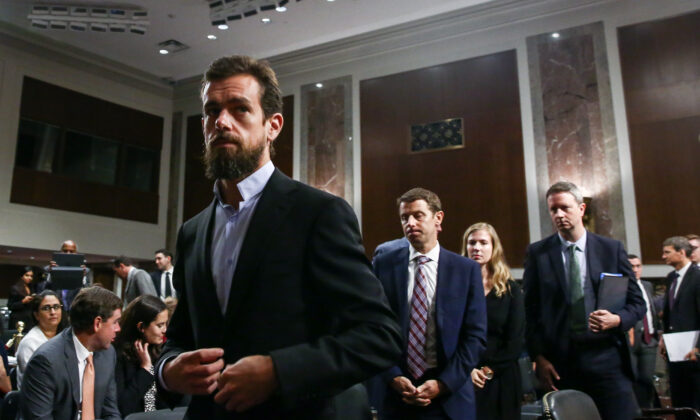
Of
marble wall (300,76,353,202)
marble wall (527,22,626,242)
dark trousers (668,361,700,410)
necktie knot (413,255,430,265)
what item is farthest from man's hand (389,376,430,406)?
marble wall (300,76,353,202)

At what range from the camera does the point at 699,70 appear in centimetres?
782

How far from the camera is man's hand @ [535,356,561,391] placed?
2.79 m

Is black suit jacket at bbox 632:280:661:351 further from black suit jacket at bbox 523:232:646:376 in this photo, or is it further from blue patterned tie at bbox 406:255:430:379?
blue patterned tie at bbox 406:255:430:379

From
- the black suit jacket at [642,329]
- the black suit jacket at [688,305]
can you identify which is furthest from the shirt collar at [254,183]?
the black suit jacket at [642,329]

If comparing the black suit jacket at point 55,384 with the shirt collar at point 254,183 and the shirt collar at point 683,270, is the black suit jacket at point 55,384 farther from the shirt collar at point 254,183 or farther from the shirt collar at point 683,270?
the shirt collar at point 683,270

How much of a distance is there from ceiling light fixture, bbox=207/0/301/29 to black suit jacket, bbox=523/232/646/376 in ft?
23.0

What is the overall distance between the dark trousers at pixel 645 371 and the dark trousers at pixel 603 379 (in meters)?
2.84

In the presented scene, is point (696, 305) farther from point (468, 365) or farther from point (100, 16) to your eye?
point (100, 16)

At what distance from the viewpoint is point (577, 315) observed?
276cm

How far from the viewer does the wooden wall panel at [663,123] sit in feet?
25.2

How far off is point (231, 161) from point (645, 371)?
560cm

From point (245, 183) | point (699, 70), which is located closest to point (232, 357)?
point (245, 183)

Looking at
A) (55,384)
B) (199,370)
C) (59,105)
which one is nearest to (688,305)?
(55,384)

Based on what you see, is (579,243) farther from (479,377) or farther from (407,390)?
(407,390)
